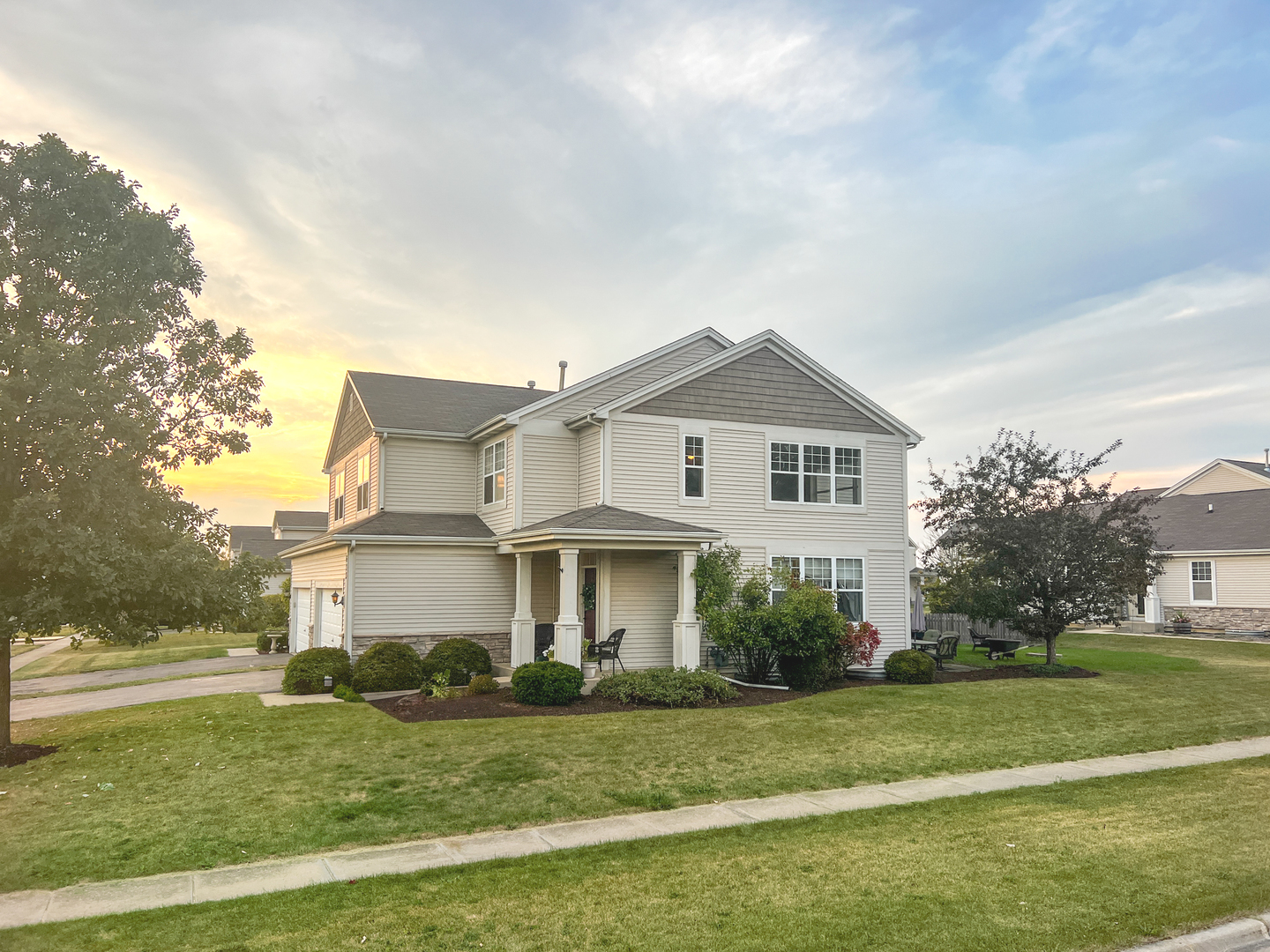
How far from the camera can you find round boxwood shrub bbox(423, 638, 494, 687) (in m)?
17.9

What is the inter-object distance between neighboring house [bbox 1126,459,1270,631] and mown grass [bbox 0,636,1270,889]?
75.4ft

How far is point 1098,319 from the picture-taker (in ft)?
71.2

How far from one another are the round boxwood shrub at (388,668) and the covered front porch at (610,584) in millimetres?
2313

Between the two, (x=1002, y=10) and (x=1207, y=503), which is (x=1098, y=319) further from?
(x=1207, y=503)

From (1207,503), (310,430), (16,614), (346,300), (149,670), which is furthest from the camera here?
(1207,503)

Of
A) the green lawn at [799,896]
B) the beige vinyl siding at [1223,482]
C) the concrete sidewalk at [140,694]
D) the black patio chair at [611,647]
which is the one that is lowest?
the concrete sidewalk at [140,694]

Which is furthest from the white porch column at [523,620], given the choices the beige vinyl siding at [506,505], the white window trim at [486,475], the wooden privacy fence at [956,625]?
the wooden privacy fence at [956,625]

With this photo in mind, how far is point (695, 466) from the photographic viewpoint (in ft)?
65.0

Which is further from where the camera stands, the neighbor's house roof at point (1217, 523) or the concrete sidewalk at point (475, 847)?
the neighbor's house roof at point (1217, 523)

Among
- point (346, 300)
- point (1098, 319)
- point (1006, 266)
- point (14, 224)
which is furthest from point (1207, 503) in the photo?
point (14, 224)

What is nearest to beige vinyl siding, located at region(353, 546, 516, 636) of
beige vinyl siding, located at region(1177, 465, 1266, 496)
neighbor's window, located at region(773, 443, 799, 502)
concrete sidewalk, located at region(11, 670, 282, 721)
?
concrete sidewalk, located at region(11, 670, 282, 721)

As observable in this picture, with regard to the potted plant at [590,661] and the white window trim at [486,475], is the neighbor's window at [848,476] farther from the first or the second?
the white window trim at [486,475]

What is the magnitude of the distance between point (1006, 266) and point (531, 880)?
18946 mm

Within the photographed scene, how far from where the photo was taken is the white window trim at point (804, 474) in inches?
808
